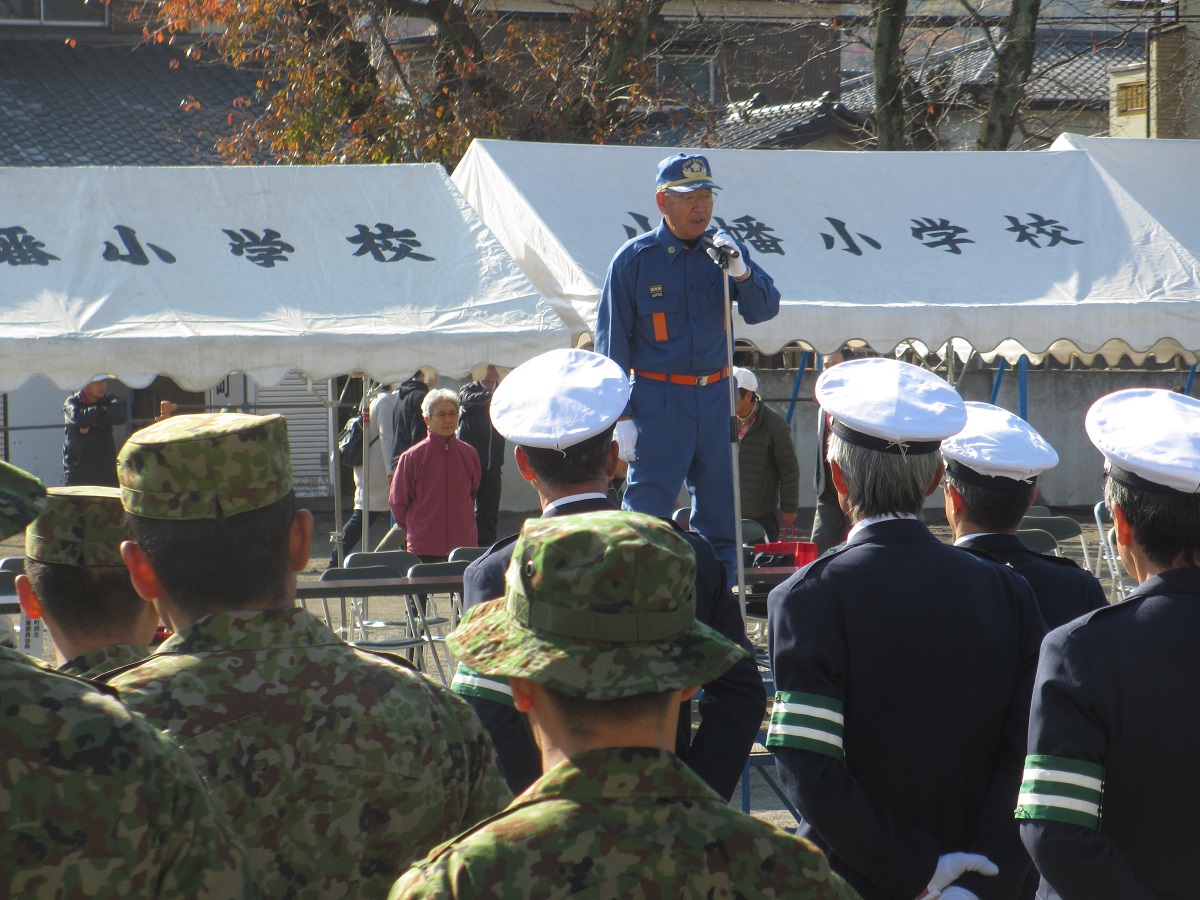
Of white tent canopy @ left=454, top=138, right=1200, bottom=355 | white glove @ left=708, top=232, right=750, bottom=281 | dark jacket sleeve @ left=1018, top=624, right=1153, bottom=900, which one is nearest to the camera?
dark jacket sleeve @ left=1018, top=624, right=1153, bottom=900

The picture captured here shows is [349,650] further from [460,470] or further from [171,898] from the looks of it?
[460,470]

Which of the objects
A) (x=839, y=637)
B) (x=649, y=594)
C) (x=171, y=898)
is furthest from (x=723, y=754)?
(x=171, y=898)

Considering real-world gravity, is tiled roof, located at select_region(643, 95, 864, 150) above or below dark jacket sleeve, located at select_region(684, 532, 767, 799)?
above

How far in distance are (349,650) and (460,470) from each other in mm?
6184

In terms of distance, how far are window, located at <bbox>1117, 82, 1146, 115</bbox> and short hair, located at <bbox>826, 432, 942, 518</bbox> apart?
16.7 metres

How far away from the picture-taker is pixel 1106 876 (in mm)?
1970

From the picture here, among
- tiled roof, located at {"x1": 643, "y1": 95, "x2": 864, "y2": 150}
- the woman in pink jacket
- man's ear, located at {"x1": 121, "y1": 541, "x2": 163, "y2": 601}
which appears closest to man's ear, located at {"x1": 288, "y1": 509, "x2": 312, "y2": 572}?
man's ear, located at {"x1": 121, "y1": 541, "x2": 163, "y2": 601}

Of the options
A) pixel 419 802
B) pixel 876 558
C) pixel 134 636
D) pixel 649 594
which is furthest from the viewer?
pixel 876 558

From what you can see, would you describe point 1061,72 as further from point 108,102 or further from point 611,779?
point 611,779

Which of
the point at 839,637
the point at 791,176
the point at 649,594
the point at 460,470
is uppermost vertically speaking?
the point at 791,176

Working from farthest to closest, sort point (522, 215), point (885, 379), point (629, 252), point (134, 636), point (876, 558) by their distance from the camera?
point (522, 215)
point (629, 252)
point (885, 379)
point (876, 558)
point (134, 636)

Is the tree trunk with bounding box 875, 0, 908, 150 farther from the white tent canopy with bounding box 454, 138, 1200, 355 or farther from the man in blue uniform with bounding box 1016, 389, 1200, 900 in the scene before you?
the man in blue uniform with bounding box 1016, 389, 1200, 900

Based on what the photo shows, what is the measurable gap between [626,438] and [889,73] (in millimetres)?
9432

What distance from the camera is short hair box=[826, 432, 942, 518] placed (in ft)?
8.11
